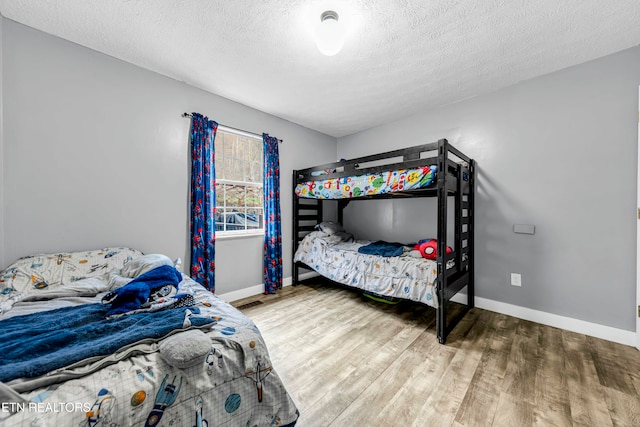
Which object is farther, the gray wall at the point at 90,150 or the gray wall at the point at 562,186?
the gray wall at the point at 562,186

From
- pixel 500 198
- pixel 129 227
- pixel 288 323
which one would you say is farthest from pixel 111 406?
pixel 500 198

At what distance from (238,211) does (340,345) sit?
2.03 metres

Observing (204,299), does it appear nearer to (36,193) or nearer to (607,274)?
(36,193)

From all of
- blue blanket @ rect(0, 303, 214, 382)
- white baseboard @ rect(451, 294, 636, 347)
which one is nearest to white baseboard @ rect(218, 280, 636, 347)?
white baseboard @ rect(451, 294, 636, 347)

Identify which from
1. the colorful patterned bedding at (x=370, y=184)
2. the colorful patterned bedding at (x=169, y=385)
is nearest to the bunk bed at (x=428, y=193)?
the colorful patterned bedding at (x=370, y=184)

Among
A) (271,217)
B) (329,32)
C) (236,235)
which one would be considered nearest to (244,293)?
(236,235)

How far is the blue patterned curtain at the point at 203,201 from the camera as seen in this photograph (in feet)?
8.37

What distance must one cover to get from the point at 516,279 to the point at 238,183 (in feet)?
10.9

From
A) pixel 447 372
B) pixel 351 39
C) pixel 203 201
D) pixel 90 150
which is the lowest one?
pixel 447 372

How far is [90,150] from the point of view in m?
2.02

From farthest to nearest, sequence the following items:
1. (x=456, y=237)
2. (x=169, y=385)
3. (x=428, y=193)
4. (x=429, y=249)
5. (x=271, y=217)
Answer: (x=271, y=217) → (x=428, y=193) → (x=429, y=249) → (x=456, y=237) → (x=169, y=385)

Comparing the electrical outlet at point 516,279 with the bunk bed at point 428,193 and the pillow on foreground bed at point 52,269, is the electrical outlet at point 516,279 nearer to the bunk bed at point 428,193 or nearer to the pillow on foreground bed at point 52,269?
the bunk bed at point 428,193

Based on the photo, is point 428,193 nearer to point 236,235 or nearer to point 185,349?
point 236,235

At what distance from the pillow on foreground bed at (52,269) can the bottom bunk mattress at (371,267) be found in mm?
1967
